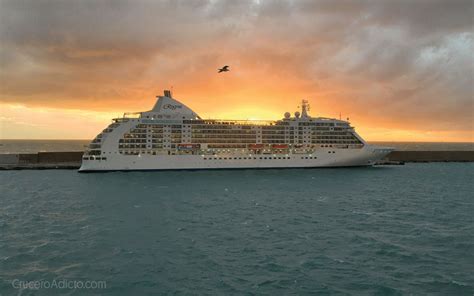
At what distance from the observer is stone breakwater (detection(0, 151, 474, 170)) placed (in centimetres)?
7012

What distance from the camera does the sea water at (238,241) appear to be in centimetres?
1595

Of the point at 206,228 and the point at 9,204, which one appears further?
the point at 9,204

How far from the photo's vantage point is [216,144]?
65.6 meters

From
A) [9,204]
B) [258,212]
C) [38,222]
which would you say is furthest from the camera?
[9,204]

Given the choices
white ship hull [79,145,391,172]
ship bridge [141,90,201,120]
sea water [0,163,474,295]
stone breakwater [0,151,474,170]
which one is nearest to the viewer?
sea water [0,163,474,295]

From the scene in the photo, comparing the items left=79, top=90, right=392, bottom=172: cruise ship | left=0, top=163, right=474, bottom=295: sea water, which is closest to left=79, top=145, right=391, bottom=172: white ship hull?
left=79, top=90, right=392, bottom=172: cruise ship

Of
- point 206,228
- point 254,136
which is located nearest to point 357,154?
point 254,136

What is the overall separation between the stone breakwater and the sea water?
99.0 feet

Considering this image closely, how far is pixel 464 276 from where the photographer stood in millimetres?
16484

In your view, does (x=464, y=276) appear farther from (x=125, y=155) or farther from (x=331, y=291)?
(x=125, y=155)

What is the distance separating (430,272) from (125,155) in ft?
174

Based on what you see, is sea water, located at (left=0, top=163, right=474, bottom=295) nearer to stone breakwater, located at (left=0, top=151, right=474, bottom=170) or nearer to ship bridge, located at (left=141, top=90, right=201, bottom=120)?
ship bridge, located at (left=141, top=90, right=201, bottom=120)

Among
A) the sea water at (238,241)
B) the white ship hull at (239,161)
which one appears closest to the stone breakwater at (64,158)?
the white ship hull at (239,161)

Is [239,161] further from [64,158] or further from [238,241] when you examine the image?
[64,158]
